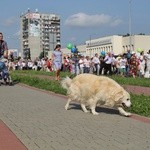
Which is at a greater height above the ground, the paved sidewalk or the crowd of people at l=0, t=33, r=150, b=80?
the crowd of people at l=0, t=33, r=150, b=80

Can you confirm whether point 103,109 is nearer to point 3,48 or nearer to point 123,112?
point 123,112

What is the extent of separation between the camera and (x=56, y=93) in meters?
15.5

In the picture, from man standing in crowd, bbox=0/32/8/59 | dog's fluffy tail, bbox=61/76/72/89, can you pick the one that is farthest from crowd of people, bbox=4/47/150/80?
dog's fluffy tail, bbox=61/76/72/89

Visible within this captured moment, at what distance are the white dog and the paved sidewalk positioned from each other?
284mm

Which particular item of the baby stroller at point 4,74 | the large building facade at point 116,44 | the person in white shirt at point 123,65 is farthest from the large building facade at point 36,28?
the baby stroller at point 4,74

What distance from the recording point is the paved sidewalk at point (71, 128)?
276 inches

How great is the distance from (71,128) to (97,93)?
75.0 inches

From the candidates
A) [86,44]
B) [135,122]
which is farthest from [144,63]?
[86,44]

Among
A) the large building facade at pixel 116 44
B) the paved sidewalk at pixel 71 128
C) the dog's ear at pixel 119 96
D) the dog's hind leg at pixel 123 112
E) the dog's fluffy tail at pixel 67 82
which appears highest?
the large building facade at pixel 116 44

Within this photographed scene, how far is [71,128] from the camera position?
8.48m

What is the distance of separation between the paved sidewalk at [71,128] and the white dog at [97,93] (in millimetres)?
284

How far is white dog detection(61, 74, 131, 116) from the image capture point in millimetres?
10062

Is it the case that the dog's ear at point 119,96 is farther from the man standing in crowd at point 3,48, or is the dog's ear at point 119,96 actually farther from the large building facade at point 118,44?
the large building facade at point 118,44

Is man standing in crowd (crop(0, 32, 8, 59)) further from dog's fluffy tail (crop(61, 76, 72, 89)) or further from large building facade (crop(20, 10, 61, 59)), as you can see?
large building facade (crop(20, 10, 61, 59))
